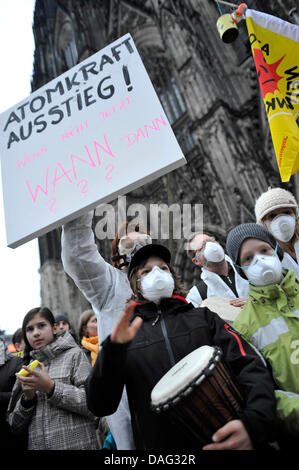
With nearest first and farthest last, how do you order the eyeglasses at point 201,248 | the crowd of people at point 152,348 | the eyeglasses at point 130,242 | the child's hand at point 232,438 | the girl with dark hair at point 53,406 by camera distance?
the child's hand at point 232,438 → the crowd of people at point 152,348 → the girl with dark hair at point 53,406 → the eyeglasses at point 130,242 → the eyeglasses at point 201,248

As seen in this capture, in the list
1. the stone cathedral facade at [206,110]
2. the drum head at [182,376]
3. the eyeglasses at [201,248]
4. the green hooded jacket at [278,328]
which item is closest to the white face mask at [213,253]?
the eyeglasses at [201,248]

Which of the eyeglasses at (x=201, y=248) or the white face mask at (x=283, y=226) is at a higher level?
the eyeglasses at (x=201, y=248)

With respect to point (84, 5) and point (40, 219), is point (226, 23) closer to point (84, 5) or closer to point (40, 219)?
point (40, 219)

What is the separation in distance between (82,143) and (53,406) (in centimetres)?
143

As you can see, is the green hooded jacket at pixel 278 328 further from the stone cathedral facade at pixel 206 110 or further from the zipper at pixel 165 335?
the stone cathedral facade at pixel 206 110

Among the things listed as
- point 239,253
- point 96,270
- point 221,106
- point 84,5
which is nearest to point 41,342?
point 96,270

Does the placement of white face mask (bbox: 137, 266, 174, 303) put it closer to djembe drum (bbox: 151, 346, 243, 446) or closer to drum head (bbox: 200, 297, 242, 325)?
djembe drum (bbox: 151, 346, 243, 446)

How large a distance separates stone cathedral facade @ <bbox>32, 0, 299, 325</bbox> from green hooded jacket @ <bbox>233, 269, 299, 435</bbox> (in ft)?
16.2

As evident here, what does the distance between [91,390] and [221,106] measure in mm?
8429

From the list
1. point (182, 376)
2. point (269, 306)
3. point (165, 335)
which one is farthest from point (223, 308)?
point (182, 376)

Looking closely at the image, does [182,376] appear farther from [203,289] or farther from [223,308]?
[203,289]

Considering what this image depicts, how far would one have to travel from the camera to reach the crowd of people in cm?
→ 113

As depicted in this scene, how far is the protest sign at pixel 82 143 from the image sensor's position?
1636 mm

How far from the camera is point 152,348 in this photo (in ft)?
4.32
